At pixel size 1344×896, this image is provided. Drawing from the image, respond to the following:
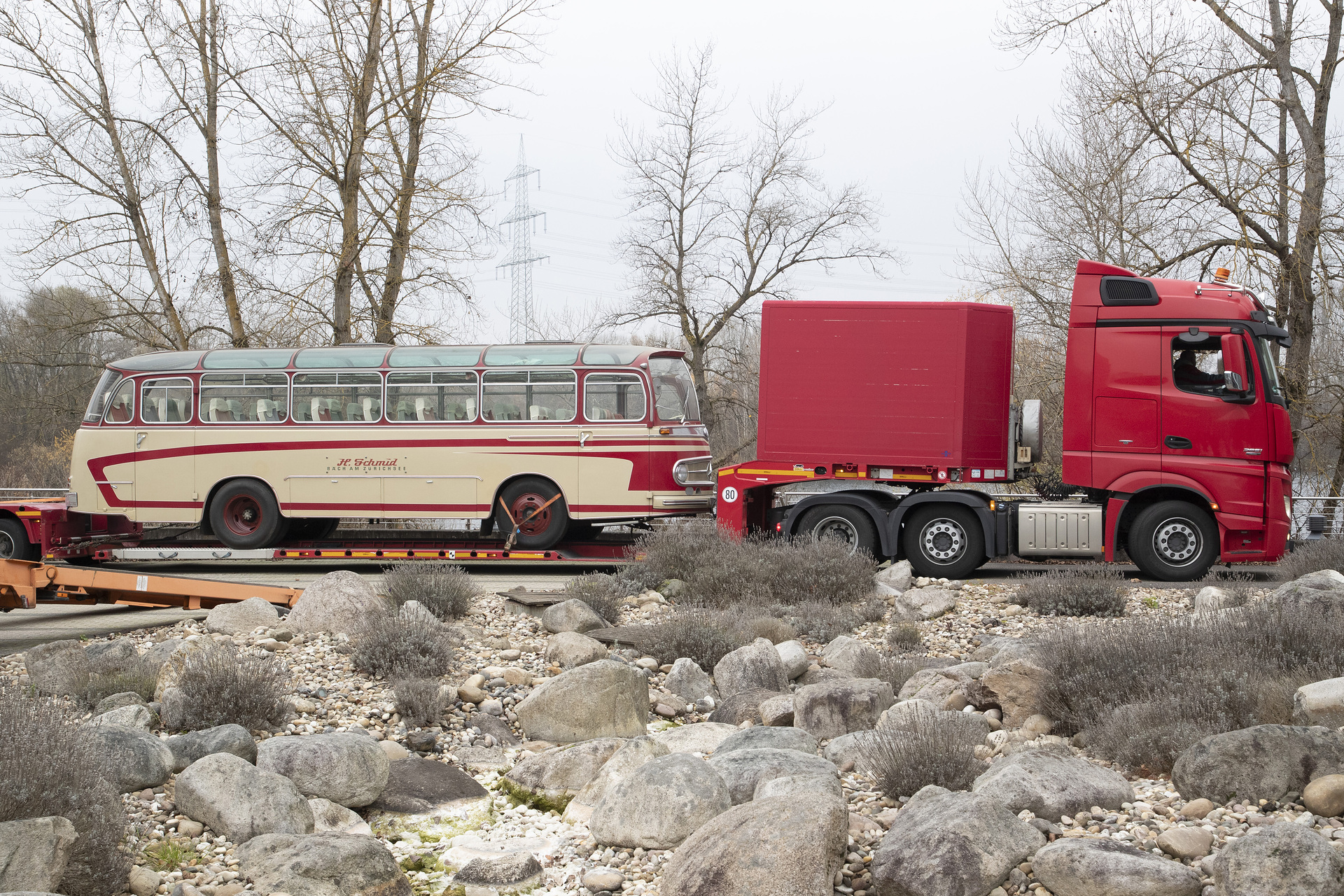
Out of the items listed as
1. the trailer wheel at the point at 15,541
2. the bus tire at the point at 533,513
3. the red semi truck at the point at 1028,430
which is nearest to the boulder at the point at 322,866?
the red semi truck at the point at 1028,430

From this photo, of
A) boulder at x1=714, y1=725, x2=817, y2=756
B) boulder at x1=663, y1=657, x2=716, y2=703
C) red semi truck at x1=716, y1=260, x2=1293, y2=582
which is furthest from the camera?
red semi truck at x1=716, y1=260, x2=1293, y2=582

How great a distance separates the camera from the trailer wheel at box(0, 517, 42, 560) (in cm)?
1538

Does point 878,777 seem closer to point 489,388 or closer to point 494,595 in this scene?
point 494,595

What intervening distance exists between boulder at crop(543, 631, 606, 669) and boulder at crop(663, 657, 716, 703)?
2.03ft

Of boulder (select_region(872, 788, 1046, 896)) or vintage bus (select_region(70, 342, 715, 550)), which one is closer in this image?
boulder (select_region(872, 788, 1046, 896))

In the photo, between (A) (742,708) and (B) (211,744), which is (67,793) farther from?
→ (A) (742,708)

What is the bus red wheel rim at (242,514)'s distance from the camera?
15.9 metres

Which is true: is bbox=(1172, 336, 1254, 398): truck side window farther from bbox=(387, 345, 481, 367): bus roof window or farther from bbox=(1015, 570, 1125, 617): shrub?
bbox=(387, 345, 481, 367): bus roof window

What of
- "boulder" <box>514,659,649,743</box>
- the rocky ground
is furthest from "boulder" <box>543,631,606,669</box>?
"boulder" <box>514,659,649,743</box>

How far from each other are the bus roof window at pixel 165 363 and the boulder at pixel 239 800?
11.5m

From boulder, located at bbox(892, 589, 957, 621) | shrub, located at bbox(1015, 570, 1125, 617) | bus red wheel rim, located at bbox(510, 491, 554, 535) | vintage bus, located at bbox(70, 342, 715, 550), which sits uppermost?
vintage bus, located at bbox(70, 342, 715, 550)

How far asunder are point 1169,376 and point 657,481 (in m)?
6.66

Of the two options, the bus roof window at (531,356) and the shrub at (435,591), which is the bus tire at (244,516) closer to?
the bus roof window at (531,356)

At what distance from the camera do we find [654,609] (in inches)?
441
